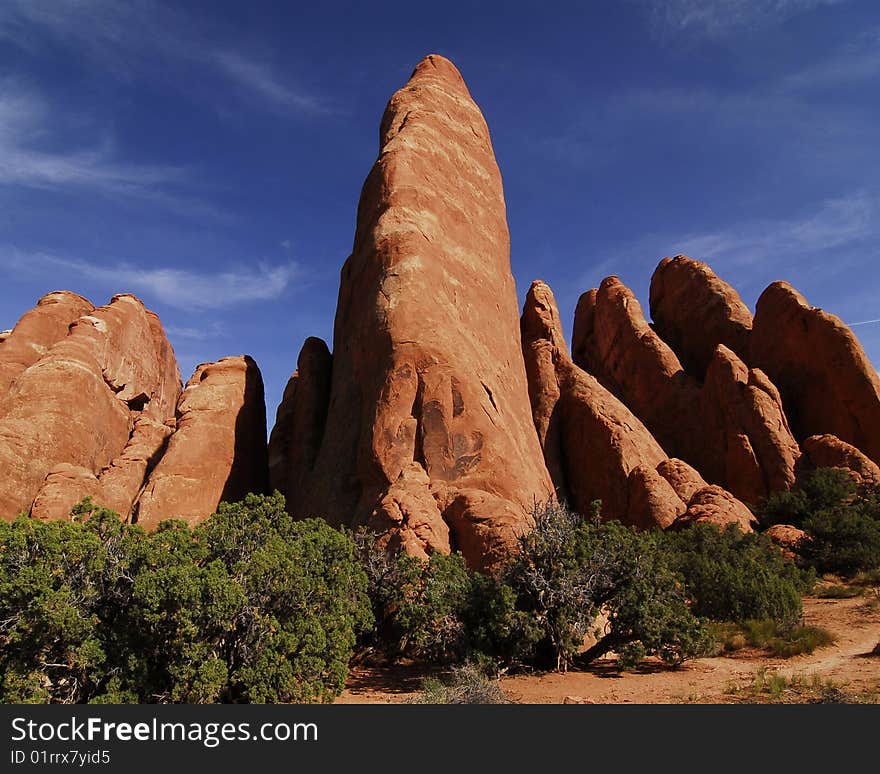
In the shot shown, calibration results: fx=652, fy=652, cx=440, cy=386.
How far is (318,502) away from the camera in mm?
18109

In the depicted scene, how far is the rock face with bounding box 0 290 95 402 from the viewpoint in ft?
80.7

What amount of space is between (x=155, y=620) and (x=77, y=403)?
57.0 ft

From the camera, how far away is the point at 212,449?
20875 mm

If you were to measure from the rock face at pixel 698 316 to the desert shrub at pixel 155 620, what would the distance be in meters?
29.0

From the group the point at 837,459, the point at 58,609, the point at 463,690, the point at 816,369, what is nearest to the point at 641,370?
the point at 816,369

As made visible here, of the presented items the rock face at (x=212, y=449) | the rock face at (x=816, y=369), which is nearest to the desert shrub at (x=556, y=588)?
the rock face at (x=212, y=449)

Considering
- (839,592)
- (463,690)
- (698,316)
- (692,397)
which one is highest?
(698,316)

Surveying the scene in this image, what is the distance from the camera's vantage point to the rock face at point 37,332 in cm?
2459

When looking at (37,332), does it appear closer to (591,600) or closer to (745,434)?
(591,600)

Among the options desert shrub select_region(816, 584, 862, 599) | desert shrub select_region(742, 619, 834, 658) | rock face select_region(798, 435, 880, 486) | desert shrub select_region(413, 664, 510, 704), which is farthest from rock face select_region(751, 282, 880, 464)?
desert shrub select_region(413, 664, 510, 704)

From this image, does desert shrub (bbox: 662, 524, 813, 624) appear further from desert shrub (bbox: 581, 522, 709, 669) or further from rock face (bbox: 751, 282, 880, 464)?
rock face (bbox: 751, 282, 880, 464)

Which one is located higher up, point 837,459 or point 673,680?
point 837,459

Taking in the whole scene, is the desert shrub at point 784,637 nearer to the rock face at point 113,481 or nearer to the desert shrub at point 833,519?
the desert shrub at point 833,519
